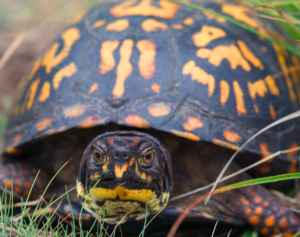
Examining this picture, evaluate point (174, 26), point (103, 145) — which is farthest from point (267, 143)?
point (103, 145)

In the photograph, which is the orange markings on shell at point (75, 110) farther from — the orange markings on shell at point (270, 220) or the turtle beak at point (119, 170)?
the orange markings on shell at point (270, 220)

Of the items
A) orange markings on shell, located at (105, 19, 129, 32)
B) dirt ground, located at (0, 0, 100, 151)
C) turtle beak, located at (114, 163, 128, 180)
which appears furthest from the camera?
dirt ground, located at (0, 0, 100, 151)

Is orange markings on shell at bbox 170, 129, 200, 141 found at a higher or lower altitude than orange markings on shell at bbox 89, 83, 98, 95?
lower

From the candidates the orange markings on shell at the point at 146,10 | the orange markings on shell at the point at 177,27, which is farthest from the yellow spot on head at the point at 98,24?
the orange markings on shell at the point at 177,27

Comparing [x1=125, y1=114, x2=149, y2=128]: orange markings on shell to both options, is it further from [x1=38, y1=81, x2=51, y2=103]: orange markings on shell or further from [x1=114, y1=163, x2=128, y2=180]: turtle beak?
[x1=38, y1=81, x2=51, y2=103]: orange markings on shell

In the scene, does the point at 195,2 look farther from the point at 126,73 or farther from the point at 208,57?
Answer: the point at 126,73

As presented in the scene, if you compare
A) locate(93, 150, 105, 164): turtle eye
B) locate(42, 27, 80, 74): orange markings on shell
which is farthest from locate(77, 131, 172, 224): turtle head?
locate(42, 27, 80, 74): orange markings on shell
